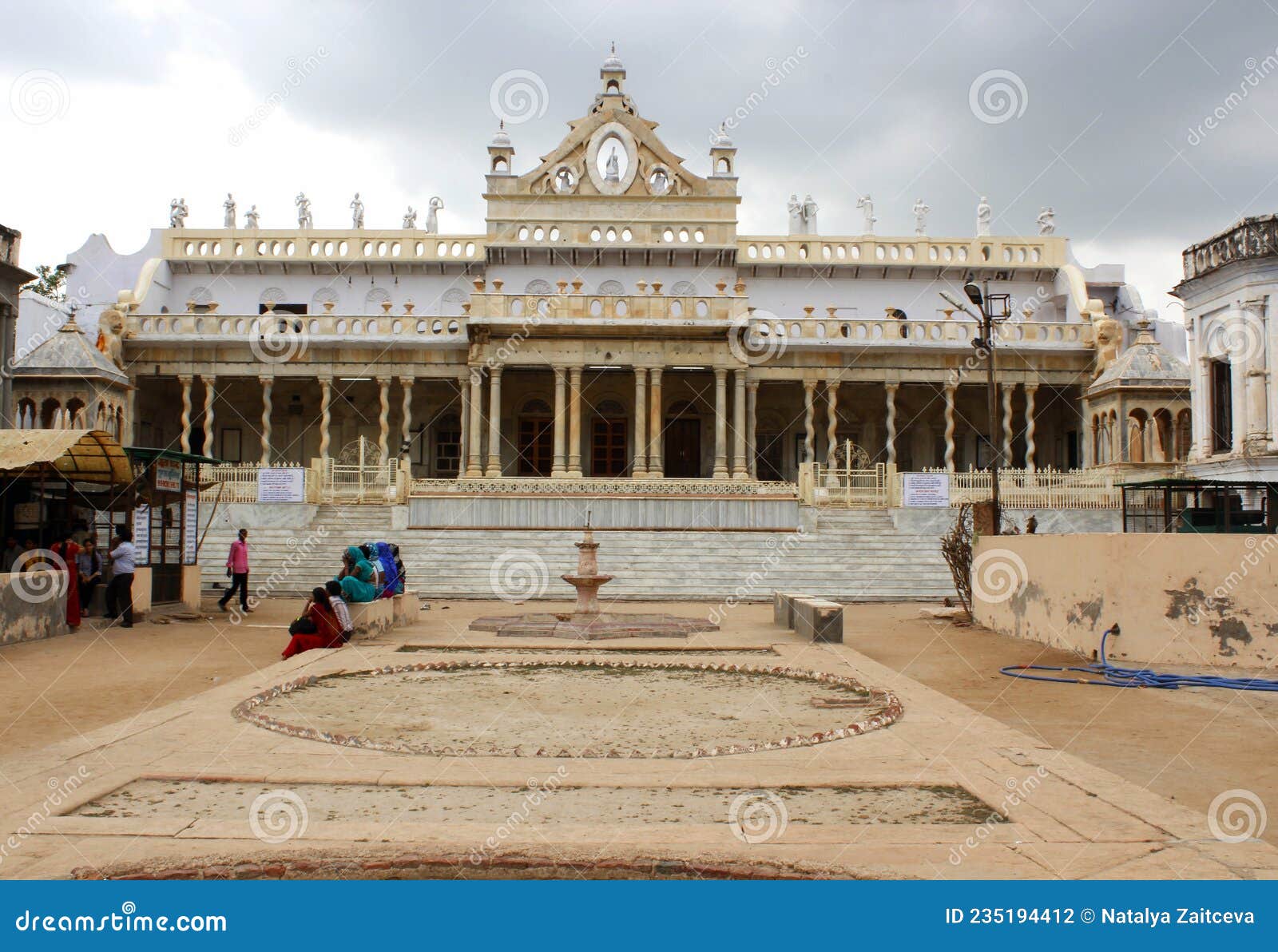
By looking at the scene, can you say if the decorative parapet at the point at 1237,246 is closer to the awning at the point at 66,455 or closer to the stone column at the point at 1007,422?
the stone column at the point at 1007,422

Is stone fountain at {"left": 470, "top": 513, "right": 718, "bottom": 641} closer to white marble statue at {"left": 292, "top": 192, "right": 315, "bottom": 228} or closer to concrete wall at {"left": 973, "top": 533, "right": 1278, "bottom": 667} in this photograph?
concrete wall at {"left": 973, "top": 533, "right": 1278, "bottom": 667}

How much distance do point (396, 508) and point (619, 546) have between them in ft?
17.5

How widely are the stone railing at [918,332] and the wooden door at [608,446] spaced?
5.83 meters

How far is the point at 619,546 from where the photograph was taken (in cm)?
2328

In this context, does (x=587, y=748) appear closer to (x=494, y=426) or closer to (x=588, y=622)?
(x=588, y=622)

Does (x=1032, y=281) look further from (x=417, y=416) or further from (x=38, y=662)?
(x=38, y=662)

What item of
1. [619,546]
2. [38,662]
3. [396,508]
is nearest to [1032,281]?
[619,546]

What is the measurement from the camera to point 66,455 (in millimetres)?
17891

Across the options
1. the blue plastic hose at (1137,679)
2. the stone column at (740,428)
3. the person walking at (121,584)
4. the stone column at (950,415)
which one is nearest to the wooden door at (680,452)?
the stone column at (740,428)

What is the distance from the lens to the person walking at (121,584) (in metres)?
15.3

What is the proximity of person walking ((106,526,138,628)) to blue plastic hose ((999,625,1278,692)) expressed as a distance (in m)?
11.8

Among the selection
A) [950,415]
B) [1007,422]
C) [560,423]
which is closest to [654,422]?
[560,423]

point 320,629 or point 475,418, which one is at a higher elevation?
point 475,418

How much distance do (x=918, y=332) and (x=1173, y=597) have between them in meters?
22.5
